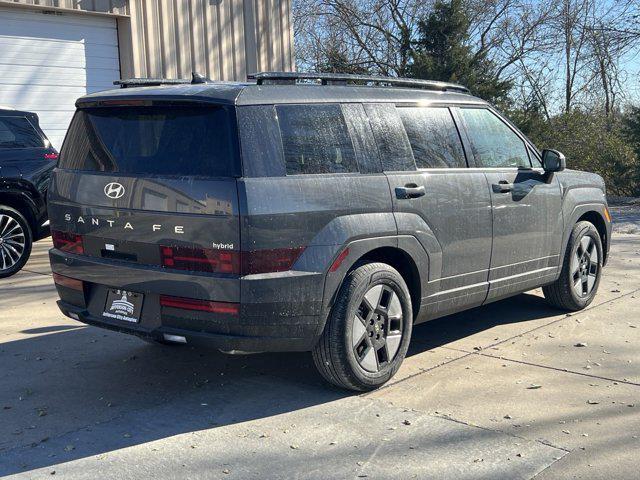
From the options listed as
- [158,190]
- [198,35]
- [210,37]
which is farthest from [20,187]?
[210,37]

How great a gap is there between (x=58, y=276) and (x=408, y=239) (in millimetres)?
2248

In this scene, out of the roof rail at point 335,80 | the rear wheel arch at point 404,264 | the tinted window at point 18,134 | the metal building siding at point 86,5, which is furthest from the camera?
the metal building siding at point 86,5

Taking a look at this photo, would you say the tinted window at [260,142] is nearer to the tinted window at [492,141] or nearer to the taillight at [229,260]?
the taillight at [229,260]

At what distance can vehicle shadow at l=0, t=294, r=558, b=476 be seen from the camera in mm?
4332

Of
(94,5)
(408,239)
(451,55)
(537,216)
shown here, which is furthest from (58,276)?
(451,55)

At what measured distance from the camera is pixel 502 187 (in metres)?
5.96

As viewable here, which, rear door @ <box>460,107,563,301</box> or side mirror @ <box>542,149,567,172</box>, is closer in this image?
rear door @ <box>460,107,563,301</box>

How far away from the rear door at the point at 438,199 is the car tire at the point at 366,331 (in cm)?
31

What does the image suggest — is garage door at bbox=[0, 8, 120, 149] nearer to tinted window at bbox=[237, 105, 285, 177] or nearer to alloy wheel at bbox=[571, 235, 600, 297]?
alloy wheel at bbox=[571, 235, 600, 297]

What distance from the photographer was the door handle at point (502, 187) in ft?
19.4

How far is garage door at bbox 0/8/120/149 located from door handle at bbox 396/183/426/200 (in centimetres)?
953

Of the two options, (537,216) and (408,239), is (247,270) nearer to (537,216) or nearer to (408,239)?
(408,239)

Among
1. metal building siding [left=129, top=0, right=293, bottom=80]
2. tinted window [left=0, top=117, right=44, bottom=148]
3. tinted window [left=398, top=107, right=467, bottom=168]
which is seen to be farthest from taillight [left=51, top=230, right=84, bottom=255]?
metal building siding [left=129, top=0, right=293, bottom=80]

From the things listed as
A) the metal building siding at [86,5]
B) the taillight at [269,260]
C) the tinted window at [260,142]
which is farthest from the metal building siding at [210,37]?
the taillight at [269,260]
